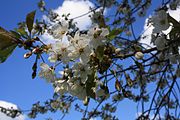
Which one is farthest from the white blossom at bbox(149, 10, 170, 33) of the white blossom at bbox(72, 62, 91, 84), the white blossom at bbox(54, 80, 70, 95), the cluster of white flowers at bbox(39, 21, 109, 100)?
the white blossom at bbox(54, 80, 70, 95)

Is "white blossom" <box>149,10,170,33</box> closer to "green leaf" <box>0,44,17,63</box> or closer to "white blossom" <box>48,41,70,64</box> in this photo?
"white blossom" <box>48,41,70,64</box>

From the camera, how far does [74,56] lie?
1799mm

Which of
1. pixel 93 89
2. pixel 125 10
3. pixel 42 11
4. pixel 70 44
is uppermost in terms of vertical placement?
pixel 42 11

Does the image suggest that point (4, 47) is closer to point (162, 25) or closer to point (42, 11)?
point (162, 25)

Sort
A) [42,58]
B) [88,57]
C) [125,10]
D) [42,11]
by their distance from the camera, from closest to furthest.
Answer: [88,57] → [42,58] → [125,10] → [42,11]

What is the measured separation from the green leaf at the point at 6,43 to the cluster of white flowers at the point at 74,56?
0.62 ft

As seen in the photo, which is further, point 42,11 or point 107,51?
point 42,11

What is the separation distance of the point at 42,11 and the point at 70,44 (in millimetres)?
6330

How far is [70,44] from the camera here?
70.9 inches

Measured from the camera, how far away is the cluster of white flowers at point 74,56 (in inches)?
68.8

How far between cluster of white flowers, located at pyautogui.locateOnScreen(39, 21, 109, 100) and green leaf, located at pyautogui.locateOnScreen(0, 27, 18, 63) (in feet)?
→ 0.62

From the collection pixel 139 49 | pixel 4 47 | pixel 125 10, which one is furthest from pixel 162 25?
pixel 125 10

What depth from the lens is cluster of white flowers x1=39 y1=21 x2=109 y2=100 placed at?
5.74ft

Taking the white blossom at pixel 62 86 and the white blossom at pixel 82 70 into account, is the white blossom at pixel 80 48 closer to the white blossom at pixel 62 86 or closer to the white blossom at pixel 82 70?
the white blossom at pixel 82 70
